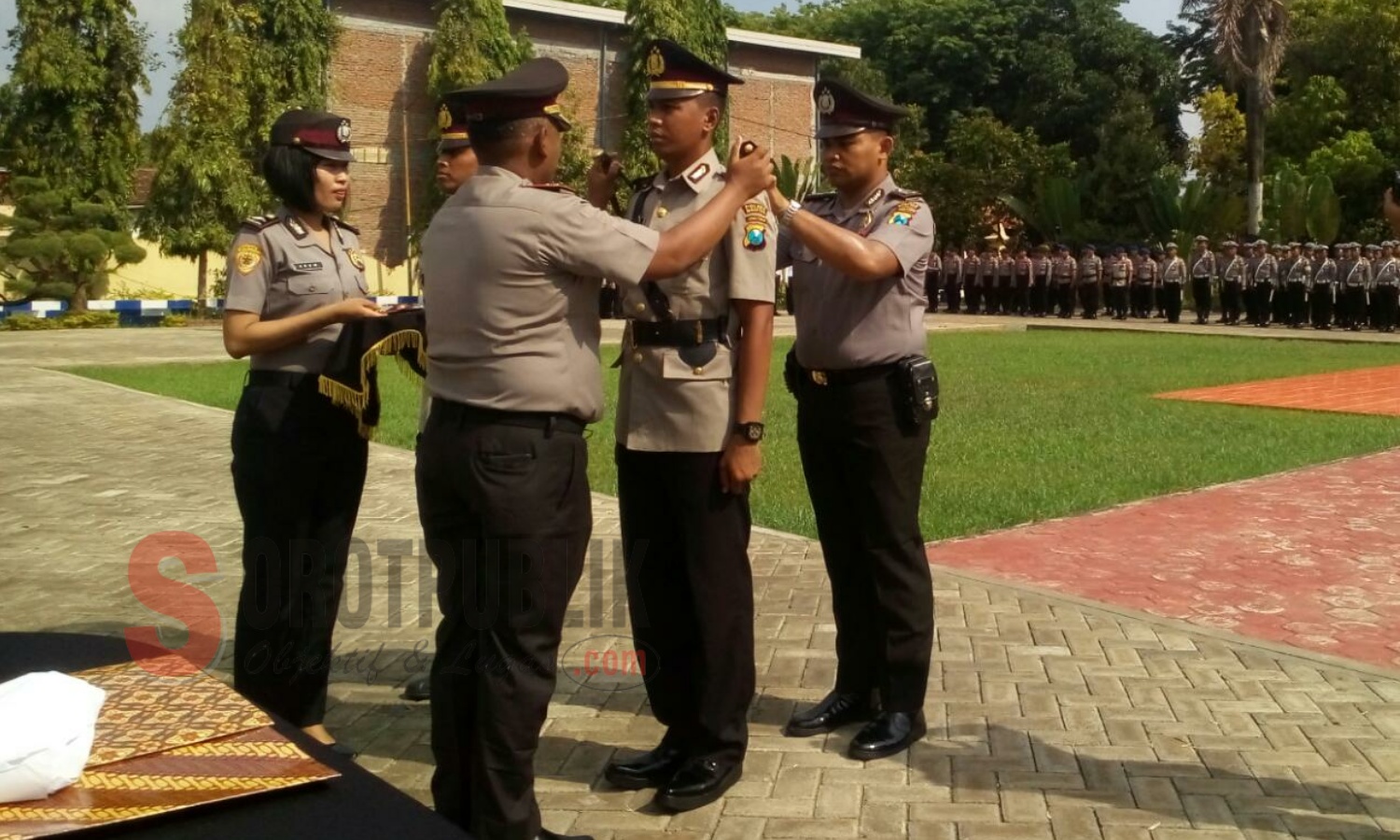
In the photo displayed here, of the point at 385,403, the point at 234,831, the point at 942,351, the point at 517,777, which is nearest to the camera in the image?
the point at 234,831

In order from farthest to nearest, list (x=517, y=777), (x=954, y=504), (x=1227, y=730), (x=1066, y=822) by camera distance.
→ 1. (x=954, y=504)
2. (x=1227, y=730)
3. (x=1066, y=822)
4. (x=517, y=777)

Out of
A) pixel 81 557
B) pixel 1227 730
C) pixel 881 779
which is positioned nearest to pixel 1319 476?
pixel 1227 730

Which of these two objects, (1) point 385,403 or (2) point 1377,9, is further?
(2) point 1377,9

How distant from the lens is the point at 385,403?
13281mm

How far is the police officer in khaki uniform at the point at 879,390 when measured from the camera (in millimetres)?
4102

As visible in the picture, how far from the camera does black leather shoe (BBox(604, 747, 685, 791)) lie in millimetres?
3893

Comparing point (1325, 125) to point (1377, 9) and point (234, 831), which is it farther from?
point (234, 831)

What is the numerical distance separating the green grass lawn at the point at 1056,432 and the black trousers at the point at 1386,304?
23.7ft

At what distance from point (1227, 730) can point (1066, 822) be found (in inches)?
37.1

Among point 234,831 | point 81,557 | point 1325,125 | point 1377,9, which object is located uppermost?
point 1377,9

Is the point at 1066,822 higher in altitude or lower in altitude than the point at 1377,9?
lower

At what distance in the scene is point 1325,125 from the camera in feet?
128

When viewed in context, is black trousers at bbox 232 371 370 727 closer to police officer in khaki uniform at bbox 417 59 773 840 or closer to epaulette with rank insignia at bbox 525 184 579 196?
police officer in khaki uniform at bbox 417 59 773 840

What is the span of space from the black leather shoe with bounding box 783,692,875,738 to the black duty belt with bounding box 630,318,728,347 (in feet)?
4.18
